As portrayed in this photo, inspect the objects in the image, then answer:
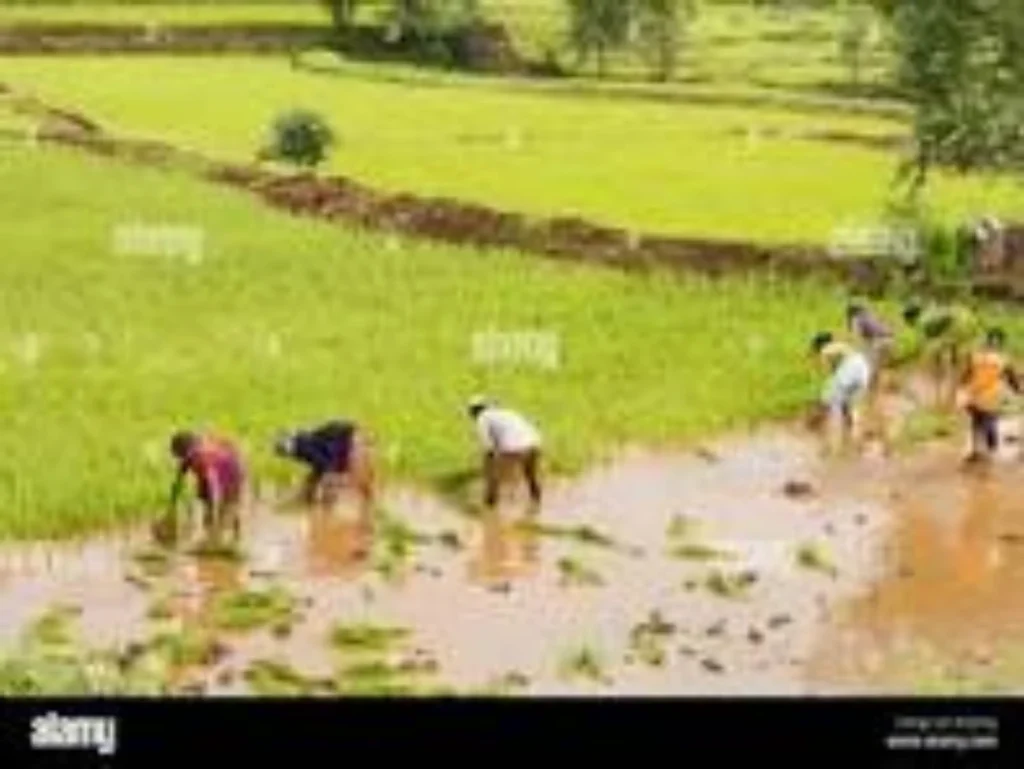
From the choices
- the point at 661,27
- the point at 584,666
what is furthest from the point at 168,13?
the point at 584,666

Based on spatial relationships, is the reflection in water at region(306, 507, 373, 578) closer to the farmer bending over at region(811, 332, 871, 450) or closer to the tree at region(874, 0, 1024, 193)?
the farmer bending over at region(811, 332, 871, 450)

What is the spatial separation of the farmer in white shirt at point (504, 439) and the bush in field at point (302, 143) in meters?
2.91

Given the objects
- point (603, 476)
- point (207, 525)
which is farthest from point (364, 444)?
point (603, 476)

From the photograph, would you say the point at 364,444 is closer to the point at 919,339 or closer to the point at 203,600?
the point at 203,600

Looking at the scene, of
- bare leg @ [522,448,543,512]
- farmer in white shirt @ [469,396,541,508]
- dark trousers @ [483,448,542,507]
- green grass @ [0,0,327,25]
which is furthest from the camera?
green grass @ [0,0,327,25]

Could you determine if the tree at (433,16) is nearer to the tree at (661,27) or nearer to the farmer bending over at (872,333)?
the tree at (661,27)

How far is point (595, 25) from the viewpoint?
8.85 metres

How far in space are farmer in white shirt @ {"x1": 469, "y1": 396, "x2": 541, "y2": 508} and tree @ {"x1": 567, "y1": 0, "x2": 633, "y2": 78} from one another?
4.37 ft

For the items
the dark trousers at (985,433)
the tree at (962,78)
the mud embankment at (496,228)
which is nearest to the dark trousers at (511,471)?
the dark trousers at (985,433)

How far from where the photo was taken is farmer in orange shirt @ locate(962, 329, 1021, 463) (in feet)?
31.3

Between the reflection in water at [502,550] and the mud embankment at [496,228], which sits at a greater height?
the mud embankment at [496,228]

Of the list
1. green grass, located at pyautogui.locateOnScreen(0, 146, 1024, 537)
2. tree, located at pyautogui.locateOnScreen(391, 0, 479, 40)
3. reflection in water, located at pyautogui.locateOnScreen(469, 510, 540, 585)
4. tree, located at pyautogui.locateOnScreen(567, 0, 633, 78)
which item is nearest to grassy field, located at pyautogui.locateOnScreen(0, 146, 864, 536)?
green grass, located at pyautogui.locateOnScreen(0, 146, 1024, 537)

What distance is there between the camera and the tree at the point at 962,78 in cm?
1111

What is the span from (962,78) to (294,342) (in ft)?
12.3
